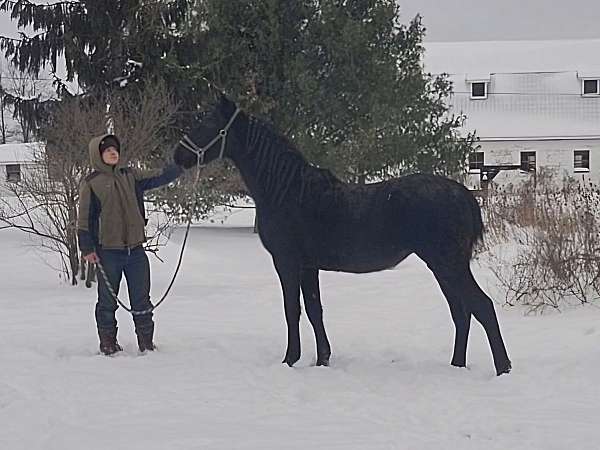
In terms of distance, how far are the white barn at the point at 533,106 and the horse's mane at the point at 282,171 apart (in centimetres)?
2824

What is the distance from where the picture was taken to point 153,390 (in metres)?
5.48

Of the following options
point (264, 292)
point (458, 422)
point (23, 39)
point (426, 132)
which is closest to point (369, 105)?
point (426, 132)

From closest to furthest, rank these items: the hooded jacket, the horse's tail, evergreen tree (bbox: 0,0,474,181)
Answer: the horse's tail
the hooded jacket
evergreen tree (bbox: 0,0,474,181)

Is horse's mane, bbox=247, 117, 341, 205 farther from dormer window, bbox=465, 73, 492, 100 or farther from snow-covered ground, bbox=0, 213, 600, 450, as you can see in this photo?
dormer window, bbox=465, 73, 492, 100

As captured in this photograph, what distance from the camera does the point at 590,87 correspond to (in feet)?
Answer: 124

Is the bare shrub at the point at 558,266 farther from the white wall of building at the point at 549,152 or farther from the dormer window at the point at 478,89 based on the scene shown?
the dormer window at the point at 478,89

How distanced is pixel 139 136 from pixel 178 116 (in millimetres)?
5840

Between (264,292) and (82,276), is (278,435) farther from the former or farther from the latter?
(82,276)

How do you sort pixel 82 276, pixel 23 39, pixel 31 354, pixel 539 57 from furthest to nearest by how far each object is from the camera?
pixel 539 57
pixel 23 39
pixel 82 276
pixel 31 354

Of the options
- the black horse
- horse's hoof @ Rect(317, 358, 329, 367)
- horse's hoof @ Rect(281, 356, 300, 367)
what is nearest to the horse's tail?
the black horse

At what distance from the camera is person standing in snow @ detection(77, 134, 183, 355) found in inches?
256

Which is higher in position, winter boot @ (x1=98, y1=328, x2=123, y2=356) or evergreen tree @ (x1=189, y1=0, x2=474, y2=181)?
evergreen tree @ (x1=189, y1=0, x2=474, y2=181)

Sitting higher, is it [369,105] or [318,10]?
[318,10]

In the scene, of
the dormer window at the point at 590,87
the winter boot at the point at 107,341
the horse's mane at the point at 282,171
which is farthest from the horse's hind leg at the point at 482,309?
the dormer window at the point at 590,87
